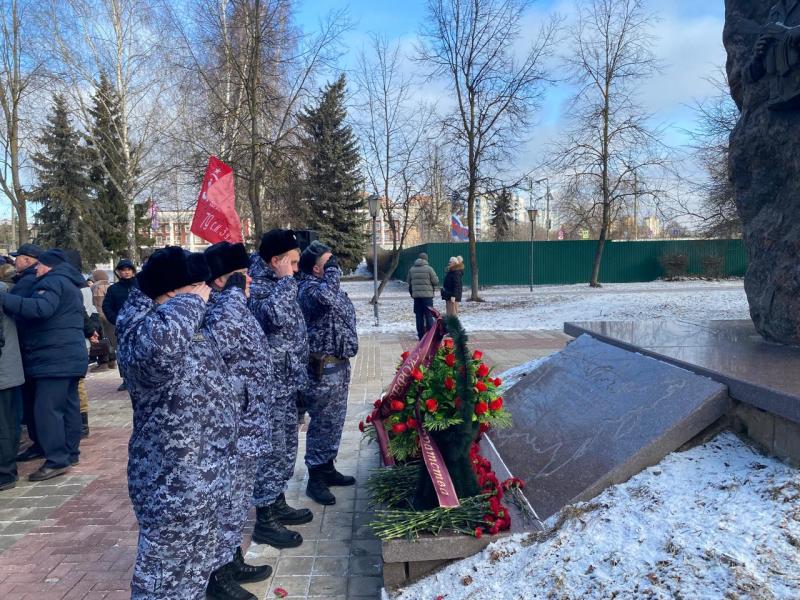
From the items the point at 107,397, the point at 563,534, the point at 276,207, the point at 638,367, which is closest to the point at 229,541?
the point at 563,534

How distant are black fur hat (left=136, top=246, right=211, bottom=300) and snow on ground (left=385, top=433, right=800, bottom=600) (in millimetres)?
1755

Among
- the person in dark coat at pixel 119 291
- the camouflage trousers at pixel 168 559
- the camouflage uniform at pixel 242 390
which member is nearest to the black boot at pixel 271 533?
the camouflage uniform at pixel 242 390

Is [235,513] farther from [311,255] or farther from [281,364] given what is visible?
[311,255]

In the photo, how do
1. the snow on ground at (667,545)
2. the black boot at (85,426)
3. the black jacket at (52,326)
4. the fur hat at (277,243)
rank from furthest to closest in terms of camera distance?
the black boot at (85,426) → the black jacket at (52,326) → the fur hat at (277,243) → the snow on ground at (667,545)

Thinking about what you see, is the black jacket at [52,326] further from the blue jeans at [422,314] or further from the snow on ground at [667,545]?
the blue jeans at [422,314]

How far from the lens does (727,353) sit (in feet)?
13.9

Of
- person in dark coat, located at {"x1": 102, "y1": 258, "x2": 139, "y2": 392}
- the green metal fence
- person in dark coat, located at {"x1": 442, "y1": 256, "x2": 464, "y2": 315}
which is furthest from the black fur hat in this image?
the green metal fence

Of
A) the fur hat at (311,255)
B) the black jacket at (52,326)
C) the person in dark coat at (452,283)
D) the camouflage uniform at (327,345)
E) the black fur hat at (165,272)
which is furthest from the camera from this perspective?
the person in dark coat at (452,283)

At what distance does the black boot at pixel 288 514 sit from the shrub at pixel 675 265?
26.5 m

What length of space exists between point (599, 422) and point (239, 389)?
2147mm

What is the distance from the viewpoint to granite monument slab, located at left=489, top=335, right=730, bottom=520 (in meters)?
3.16

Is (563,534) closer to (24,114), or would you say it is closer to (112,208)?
(24,114)

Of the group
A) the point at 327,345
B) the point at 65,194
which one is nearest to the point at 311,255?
the point at 327,345

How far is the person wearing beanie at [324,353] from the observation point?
13.7 feet
